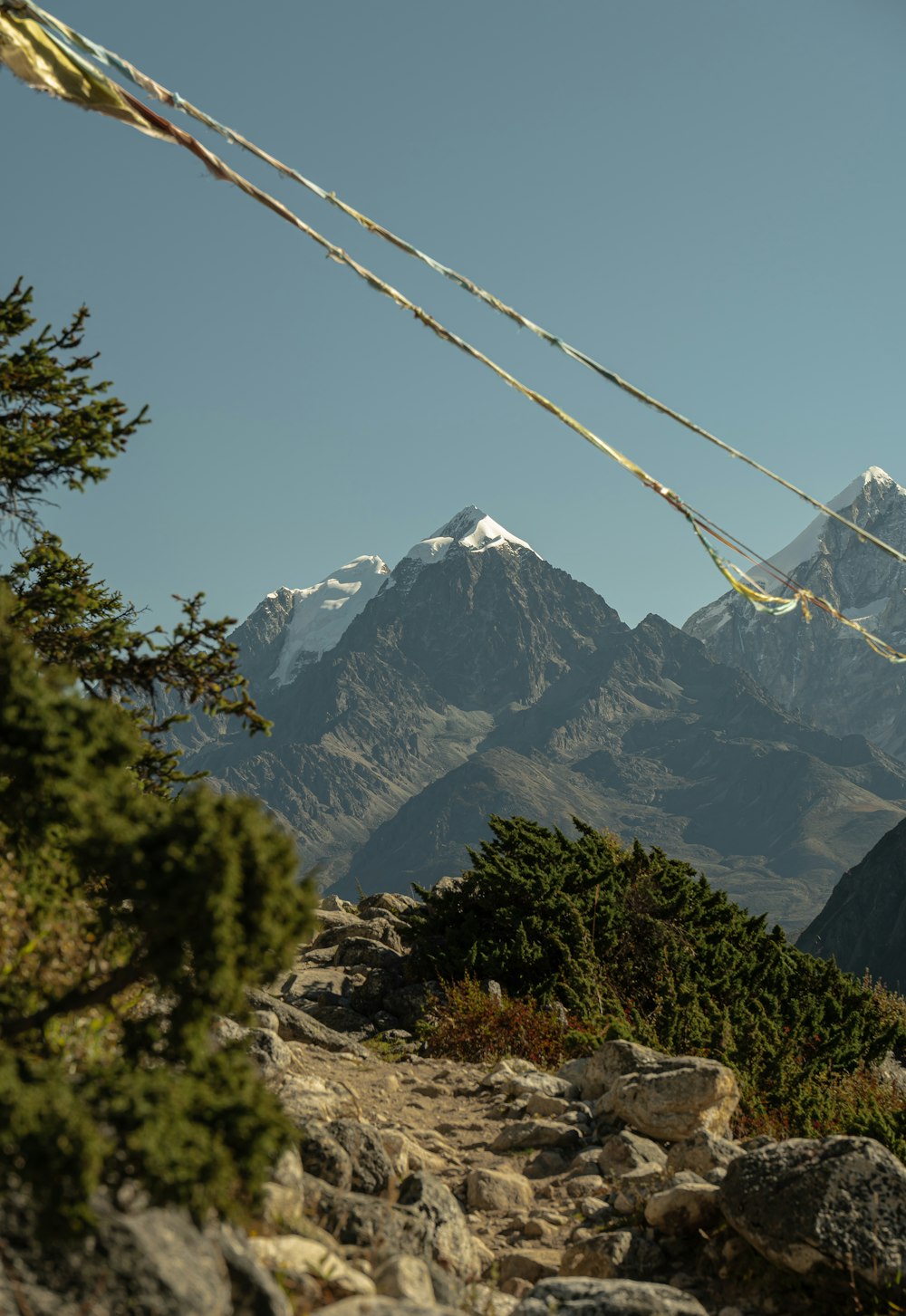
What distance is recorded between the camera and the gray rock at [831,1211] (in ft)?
19.0

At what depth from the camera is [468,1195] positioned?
784 cm

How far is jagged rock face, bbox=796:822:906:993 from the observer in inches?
5891

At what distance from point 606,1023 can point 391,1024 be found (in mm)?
2857

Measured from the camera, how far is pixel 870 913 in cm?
15600

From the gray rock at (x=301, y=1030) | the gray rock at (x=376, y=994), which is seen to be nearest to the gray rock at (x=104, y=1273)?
the gray rock at (x=301, y=1030)

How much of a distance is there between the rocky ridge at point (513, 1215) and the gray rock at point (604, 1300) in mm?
12

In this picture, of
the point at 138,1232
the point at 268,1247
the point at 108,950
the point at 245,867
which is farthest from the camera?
the point at 108,950

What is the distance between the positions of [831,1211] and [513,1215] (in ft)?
8.48

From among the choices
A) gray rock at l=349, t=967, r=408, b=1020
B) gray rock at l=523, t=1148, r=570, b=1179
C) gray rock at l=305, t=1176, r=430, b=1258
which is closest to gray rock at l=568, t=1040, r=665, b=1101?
gray rock at l=523, t=1148, r=570, b=1179

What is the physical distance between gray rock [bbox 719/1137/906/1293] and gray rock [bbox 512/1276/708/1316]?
1236 millimetres

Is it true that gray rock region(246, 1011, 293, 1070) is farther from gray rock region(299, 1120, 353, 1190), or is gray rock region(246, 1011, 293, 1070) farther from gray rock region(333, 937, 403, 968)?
gray rock region(333, 937, 403, 968)

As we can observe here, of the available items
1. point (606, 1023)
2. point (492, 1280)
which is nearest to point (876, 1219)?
point (492, 1280)

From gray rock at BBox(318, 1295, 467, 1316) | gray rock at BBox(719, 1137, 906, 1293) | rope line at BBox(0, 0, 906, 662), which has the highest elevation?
rope line at BBox(0, 0, 906, 662)

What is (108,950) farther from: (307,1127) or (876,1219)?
(876,1219)
